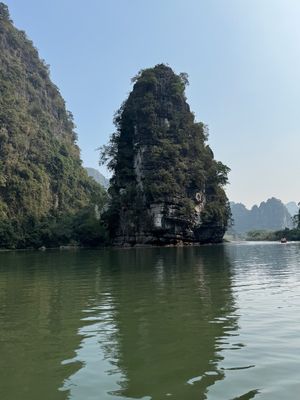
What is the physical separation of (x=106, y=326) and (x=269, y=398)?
15.3ft

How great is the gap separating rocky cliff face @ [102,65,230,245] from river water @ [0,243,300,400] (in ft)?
163

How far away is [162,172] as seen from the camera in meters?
65.4

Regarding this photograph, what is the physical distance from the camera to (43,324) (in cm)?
938

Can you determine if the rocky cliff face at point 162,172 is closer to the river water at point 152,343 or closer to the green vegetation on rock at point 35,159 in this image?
the green vegetation on rock at point 35,159

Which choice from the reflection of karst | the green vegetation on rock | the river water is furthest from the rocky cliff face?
the river water

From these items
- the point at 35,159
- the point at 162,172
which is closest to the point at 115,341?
the point at 162,172

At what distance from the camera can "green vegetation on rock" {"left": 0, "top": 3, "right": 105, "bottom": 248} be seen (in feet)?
253

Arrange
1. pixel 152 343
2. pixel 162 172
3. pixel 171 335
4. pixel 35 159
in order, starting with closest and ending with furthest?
pixel 152 343, pixel 171 335, pixel 162 172, pixel 35 159

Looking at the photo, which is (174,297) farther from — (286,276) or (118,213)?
(118,213)

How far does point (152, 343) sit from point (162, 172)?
5825 cm

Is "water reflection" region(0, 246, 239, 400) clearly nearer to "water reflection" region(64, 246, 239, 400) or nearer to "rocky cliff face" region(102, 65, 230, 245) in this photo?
"water reflection" region(64, 246, 239, 400)

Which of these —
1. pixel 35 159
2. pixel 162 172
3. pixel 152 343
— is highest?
pixel 35 159

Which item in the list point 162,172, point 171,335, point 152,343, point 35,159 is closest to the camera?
point 152,343

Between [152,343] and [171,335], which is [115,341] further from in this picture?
[171,335]
